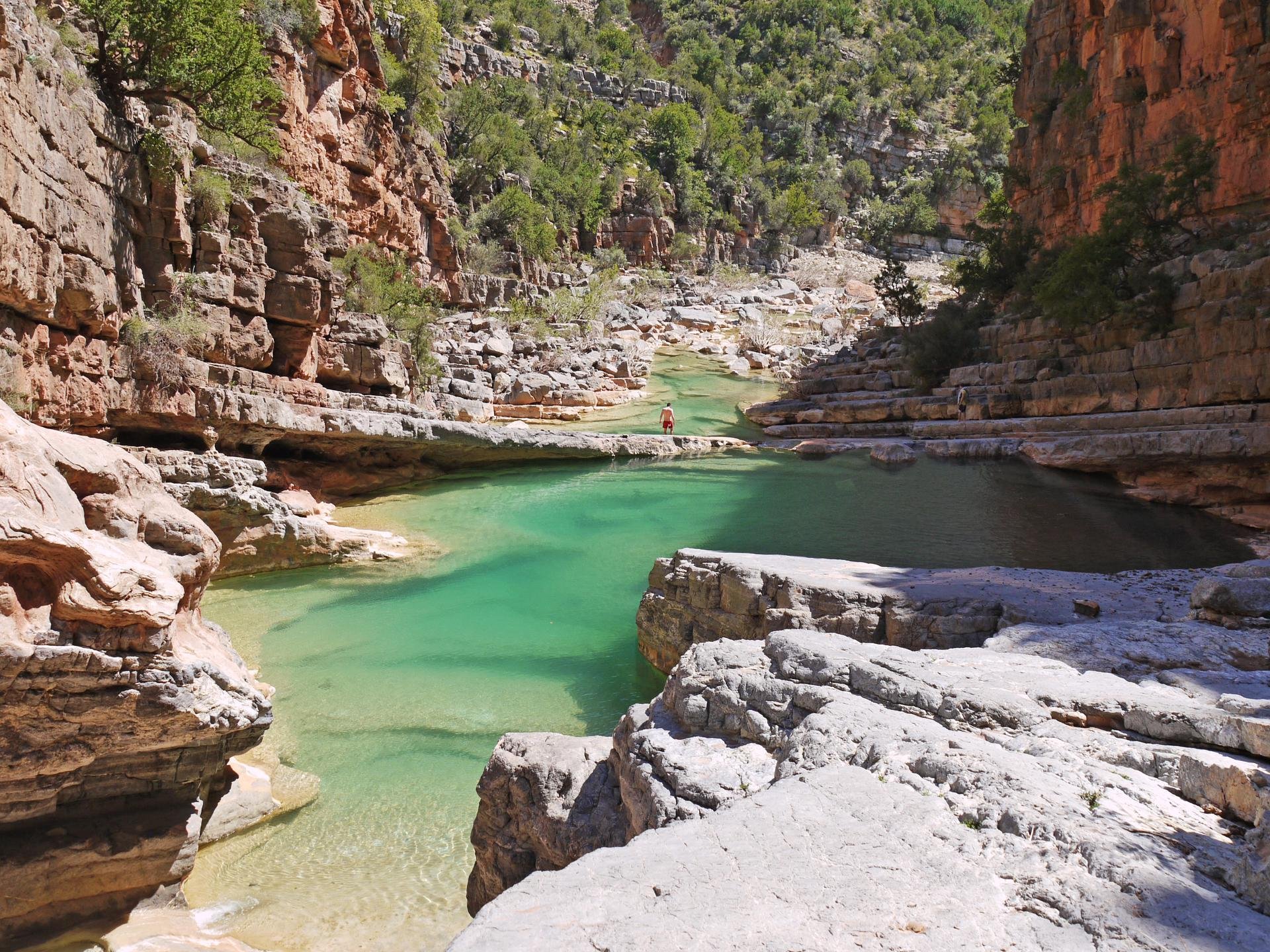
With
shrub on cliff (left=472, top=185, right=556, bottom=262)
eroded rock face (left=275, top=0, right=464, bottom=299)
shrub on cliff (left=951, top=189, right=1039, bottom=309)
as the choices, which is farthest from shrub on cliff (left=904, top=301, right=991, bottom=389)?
shrub on cliff (left=472, top=185, right=556, bottom=262)

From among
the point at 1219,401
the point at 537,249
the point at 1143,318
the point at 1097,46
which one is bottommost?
the point at 1219,401

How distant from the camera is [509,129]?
121 ft

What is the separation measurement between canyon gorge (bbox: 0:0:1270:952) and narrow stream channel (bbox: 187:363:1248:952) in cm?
5

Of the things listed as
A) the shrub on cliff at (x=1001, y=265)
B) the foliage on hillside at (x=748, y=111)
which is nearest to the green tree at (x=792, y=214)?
the foliage on hillside at (x=748, y=111)

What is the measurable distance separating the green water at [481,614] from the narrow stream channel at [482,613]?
0.02 m

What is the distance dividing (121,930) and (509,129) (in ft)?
128

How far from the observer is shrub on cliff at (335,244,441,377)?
1647 cm

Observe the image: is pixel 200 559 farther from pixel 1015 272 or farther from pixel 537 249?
pixel 537 249

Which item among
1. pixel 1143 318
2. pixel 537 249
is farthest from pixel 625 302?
pixel 1143 318

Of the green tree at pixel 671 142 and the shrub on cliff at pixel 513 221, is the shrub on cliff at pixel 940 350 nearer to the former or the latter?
the shrub on cliff at pixel 513 221

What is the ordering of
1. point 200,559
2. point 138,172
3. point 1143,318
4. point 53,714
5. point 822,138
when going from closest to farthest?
1. point 53,714
2. point 200,559
3. point 138,172
4. point 1143,318
5. point 822,138

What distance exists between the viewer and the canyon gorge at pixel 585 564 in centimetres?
245

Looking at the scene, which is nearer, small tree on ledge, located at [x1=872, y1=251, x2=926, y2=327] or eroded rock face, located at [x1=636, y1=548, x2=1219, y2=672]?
eroded rock face, located at [x1=636, y1=548, x2=1219, y2=672]

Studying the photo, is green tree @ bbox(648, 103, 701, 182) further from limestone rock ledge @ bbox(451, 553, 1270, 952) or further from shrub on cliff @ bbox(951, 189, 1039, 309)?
limestone rock ledge @ bbox(451, 553, 1270, 952)
